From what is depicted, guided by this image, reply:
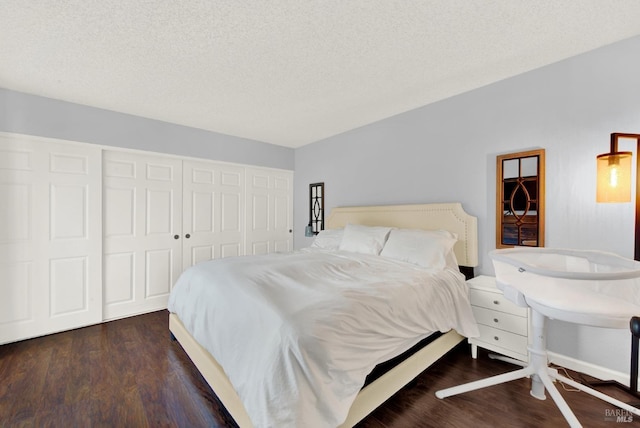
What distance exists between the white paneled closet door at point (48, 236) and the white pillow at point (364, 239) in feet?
9.36

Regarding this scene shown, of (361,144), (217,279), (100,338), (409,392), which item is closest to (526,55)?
(361,144)

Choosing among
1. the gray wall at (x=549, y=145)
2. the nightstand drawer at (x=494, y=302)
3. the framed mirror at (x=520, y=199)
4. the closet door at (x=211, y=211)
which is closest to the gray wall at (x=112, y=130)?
the closet door at (x=211, y=211)

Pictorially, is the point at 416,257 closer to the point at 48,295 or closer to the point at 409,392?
the point at 409,392

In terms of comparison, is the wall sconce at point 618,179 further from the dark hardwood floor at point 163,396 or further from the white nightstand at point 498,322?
the dark hardwood floor at point 163,396

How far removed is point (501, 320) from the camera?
211 centimetres

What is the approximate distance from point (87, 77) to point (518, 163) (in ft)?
12.9

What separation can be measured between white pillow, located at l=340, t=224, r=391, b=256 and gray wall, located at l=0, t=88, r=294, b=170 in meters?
2.16

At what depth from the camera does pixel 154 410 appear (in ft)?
5.43

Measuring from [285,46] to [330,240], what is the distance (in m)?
2.27

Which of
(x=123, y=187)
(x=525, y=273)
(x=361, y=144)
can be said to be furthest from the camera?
(x=361, y=144)

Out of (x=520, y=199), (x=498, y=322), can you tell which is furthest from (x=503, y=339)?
(x=520, y=199)

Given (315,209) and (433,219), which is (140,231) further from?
(433,219)

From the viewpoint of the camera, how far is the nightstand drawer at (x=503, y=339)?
6.59ft

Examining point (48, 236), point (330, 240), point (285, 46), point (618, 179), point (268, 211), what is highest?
point (285, 46)
